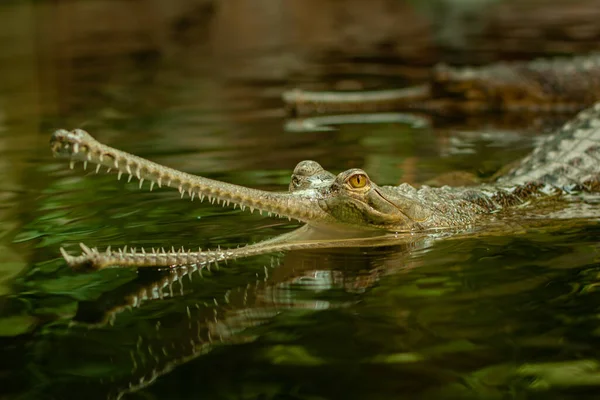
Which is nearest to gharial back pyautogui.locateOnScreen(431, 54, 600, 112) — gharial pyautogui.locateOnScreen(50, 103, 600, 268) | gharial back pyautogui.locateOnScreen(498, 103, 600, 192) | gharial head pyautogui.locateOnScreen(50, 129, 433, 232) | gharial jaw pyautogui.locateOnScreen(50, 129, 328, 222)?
gharial back pyautogui.locateOnScreen(498, 103, 600, 192)

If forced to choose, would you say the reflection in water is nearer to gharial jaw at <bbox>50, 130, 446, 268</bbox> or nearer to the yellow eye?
gharial jaw at <bbox>50, 130, 446, 268</bbox>

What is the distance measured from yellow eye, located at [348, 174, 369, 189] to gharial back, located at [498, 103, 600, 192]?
1444 mm

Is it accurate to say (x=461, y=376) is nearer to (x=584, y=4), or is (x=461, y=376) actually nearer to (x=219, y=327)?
(x=219, y=327)

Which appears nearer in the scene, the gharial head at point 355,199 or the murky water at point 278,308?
the murky water at point 278,308

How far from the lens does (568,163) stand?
20.5ft

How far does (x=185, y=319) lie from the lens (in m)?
3.87

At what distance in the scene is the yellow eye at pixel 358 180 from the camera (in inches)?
193

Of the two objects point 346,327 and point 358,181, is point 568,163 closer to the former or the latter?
point 358,181

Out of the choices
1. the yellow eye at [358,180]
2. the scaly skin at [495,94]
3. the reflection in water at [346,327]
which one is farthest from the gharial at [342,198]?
the scaly skin at [495,94]

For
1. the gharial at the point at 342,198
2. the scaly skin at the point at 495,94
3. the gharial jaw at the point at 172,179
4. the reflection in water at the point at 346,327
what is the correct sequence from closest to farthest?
the reflection in water at the point at 346,327, the gharial jaw at the point at 172,179, the gharial at the point at 342,198, the scaly skin at the point at 495,94

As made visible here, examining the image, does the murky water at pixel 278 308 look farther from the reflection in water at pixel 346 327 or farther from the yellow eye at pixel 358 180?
the yellow eye at pixel 358 180

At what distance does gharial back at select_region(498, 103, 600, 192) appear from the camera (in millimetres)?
6086

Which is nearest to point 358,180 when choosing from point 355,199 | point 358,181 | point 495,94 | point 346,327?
point 358,181

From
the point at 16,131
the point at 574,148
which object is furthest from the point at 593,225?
the point at 16,131
